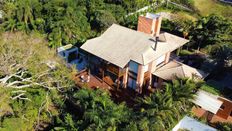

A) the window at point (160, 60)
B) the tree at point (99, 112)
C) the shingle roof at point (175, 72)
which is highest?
the window at point (160, 60)

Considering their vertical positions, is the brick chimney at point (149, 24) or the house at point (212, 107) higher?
the brick chimney at point (149, 24)

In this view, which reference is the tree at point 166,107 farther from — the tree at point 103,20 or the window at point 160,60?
the tree at point 103,20

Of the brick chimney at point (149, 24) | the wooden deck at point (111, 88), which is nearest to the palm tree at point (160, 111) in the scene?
the wooden deck at point (111, 88)

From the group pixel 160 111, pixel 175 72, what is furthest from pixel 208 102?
pixel 160 111

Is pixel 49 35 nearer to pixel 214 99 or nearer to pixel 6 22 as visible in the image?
pixel 6 22

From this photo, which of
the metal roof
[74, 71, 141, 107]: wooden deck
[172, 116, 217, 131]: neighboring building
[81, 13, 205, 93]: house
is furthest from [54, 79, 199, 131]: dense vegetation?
[74, 71, 141, 107]: wooden deck

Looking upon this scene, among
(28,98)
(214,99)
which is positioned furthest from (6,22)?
(214,99)
